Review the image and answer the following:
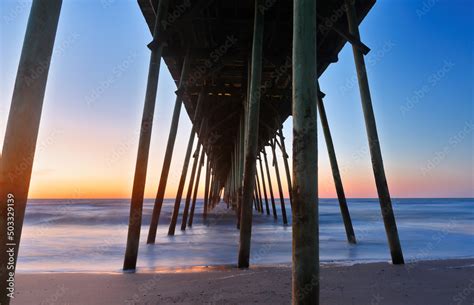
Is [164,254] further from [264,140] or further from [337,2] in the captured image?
[264,140]

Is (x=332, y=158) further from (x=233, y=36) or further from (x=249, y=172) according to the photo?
(x=233, y=36)

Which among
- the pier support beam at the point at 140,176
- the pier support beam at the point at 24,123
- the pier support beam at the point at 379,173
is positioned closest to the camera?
the pier support beam at the point at 24,123

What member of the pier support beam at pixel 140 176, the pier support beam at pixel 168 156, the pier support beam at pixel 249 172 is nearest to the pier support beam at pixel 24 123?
the pier support beam at pixel 140 176

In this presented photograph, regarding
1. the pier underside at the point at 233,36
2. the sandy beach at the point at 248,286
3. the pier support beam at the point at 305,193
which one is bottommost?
the sandy beach at the point at 248,286

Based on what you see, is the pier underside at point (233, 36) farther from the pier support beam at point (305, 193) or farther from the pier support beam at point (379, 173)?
the pier support beam at point (305, 193)

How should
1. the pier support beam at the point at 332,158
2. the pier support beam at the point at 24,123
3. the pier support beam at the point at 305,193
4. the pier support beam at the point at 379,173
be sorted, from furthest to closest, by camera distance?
the pier support beam at the point at 332,158 < the pier support beam at the point at 379,173 < the pier support beam at the point at 305,193 < the pier support beam at the point at 24,123

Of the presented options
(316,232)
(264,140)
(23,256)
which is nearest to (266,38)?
(316,232)

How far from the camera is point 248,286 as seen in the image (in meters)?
3.50

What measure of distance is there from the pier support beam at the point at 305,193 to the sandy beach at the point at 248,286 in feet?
2.60

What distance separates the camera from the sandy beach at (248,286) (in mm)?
3088

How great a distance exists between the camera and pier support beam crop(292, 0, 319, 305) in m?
2.26

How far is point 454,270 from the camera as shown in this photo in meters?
4.40

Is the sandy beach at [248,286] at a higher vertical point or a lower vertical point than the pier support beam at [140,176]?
lower

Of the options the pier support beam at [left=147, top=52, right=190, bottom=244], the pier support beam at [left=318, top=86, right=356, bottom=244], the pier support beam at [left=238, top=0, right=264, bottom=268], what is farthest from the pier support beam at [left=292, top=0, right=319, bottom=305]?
the pier support beam at [left=147, top=52, right=190, bottom=244]
